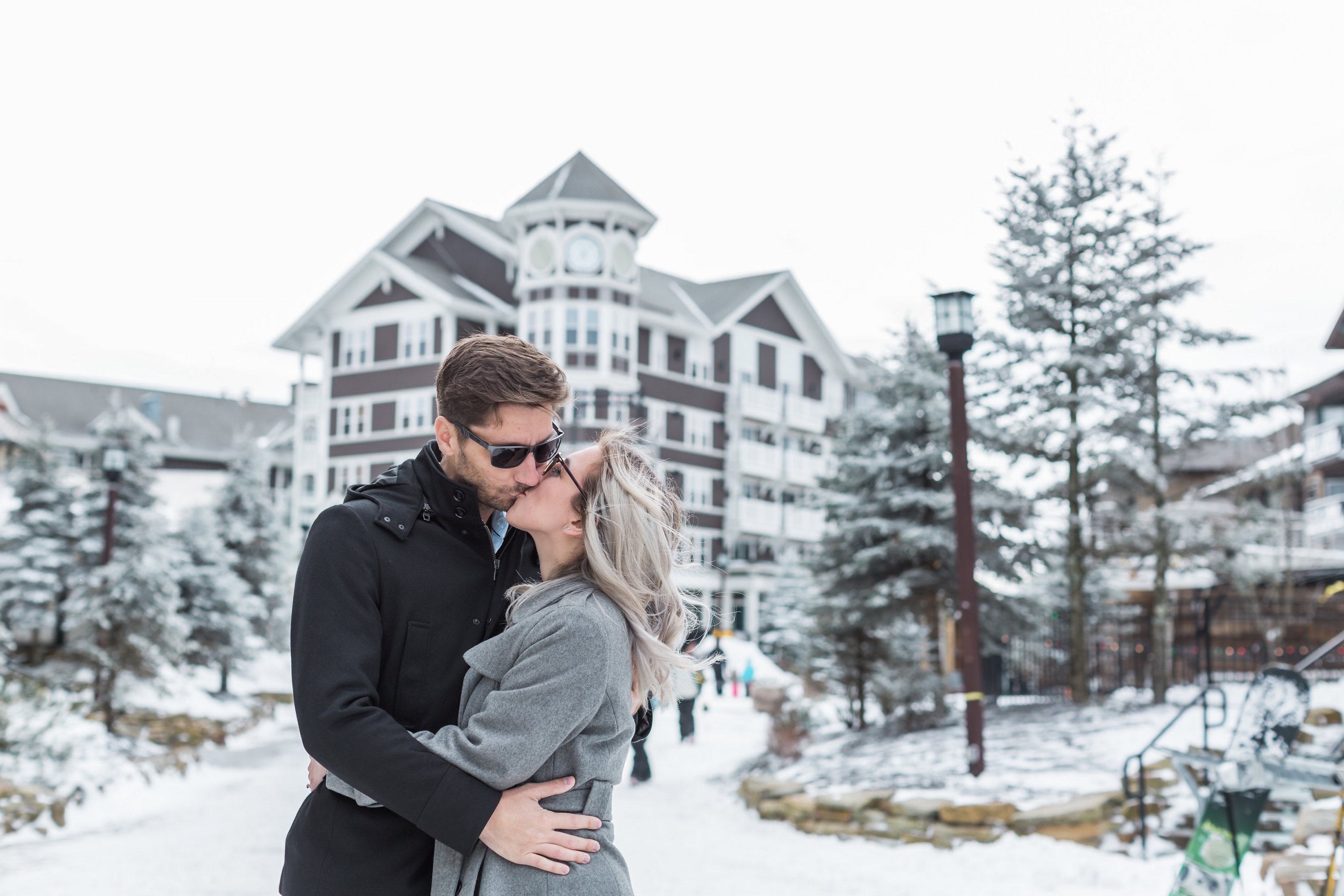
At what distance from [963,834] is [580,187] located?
31503mm

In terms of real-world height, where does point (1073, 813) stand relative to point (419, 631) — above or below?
below

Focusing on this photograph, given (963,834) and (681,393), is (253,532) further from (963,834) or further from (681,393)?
(963,834)

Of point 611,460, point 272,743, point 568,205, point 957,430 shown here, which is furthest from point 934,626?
point 568,205

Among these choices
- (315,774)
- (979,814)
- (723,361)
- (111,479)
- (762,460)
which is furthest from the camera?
(762,460)

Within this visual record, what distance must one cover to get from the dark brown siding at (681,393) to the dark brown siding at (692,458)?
1845 millimetres

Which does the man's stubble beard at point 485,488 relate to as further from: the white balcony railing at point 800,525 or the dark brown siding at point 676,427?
the white balcony railing at point 800,525

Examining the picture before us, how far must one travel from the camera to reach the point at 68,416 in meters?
65.4

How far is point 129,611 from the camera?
79.1ft

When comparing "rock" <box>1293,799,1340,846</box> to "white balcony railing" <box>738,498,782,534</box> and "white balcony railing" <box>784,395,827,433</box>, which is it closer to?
"white balcony railing" <box>738,498,782,534</box>

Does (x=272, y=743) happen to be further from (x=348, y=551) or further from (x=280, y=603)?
(x=348, y=551)

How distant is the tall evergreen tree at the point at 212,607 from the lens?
3062 cm

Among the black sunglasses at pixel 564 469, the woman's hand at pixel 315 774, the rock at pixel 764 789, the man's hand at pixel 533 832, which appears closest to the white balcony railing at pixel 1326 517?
the rock at pixel 764 789

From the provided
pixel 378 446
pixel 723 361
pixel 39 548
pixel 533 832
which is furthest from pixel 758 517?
pixel 533 832

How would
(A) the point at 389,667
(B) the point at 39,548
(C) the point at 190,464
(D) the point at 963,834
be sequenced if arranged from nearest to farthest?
1. (A) the point at 389,667
2. (D) the point at 963,834
3. (B) the point at 39,548
4. (C) the point at 190,464
